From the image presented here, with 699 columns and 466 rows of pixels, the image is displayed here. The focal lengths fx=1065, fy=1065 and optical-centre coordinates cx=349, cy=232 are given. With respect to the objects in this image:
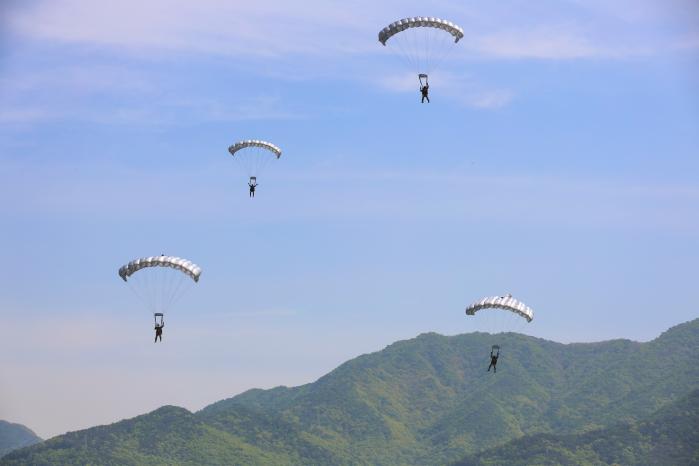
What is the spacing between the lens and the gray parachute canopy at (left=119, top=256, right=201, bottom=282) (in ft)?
230

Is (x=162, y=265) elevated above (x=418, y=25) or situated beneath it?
situated beneath

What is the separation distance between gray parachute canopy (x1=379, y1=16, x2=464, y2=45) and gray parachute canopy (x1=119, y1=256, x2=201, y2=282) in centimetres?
2039

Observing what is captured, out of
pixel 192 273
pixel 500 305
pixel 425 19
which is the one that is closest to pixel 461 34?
pixel 425 19

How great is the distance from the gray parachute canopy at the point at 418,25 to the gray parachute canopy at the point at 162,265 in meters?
20.4

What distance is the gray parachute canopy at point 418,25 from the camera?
74062mm

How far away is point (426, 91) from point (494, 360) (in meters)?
21.4

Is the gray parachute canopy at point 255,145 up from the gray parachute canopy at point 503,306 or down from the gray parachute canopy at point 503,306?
up

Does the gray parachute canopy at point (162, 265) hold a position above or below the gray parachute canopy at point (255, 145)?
below

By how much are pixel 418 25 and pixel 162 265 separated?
24129 millimetres

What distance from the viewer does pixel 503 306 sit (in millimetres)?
69062

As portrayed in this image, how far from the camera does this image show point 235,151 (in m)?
88.3

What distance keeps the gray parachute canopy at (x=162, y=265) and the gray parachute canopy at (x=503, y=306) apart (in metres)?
18.3

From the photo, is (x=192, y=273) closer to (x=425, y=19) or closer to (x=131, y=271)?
(x=131, y=271)

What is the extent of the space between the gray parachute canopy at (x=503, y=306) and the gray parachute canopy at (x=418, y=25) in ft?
60.6
